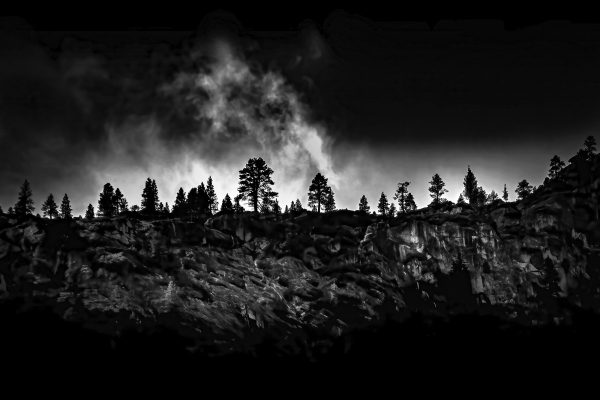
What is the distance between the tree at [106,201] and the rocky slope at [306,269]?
44133 mm

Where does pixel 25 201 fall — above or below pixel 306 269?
above

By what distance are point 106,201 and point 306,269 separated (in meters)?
62.4

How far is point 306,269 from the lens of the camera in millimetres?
83000

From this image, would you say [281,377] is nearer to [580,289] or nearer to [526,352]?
[526,352]

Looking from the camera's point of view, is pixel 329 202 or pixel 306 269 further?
pixel 329 202

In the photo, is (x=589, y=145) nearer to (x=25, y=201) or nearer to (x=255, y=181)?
(x=255, y=181)

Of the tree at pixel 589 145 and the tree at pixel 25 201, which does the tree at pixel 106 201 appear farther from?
the tree at pixel 589 145

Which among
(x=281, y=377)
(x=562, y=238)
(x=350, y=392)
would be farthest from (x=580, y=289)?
(x=281, y=377)

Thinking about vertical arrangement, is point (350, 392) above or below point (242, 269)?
below

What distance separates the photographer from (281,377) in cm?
6600

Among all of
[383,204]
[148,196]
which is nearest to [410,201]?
[383,204]

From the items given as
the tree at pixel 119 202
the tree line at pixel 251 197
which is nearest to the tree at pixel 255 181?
the tree line at pixel 251 197

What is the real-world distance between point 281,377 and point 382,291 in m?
23.4

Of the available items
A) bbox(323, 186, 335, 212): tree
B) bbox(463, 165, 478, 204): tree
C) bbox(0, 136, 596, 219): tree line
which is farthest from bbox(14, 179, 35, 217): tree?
bbox(463, 165, 478, 204): tree
